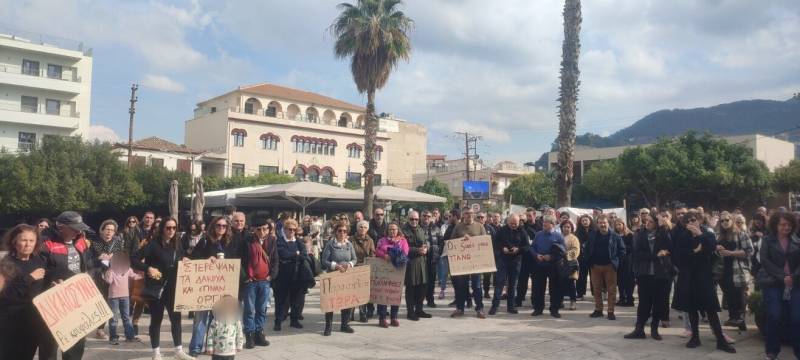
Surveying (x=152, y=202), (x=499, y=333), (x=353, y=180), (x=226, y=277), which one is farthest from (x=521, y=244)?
(x=353, y=180)

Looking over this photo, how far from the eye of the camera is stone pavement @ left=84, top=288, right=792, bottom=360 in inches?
271

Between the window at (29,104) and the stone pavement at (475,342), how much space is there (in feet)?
147

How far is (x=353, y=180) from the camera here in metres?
66.4

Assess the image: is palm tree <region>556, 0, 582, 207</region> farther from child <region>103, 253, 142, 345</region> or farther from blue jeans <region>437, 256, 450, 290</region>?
child <region>103, 253, 142, 345</region>

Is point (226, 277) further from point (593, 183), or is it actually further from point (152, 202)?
point (593, 183)

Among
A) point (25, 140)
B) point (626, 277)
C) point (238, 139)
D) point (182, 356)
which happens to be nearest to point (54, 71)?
point (25, 140)

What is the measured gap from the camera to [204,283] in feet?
21.0

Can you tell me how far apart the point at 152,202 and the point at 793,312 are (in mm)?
34262

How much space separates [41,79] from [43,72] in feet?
3.69

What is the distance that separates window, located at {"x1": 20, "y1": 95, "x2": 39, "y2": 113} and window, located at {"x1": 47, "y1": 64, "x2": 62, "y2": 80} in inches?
95.5

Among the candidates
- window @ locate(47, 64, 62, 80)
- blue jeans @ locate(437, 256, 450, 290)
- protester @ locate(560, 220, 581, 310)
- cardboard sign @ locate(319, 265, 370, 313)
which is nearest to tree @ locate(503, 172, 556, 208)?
blue jeans @ locate(437, 256, 450, 290)

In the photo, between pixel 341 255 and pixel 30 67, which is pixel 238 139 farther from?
pixel 341 255

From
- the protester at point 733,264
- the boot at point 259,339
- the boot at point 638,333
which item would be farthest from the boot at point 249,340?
the protester at point 733,264

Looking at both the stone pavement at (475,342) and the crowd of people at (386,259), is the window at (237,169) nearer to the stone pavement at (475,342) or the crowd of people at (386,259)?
the crowd of people at (386,259)
